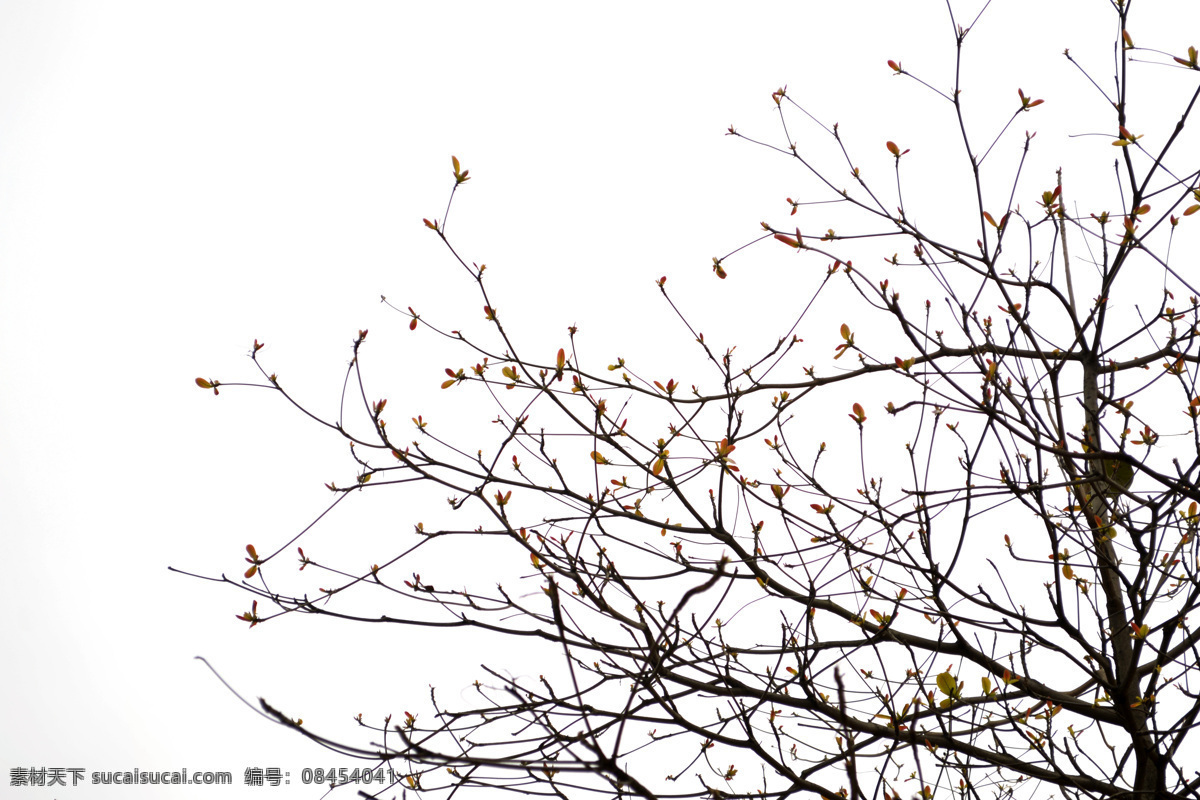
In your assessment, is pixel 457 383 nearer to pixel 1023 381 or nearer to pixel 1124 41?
pixel 1023 381

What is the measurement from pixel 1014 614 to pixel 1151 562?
278mm

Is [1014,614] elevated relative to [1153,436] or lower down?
lower down

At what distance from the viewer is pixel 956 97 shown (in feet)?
6.51

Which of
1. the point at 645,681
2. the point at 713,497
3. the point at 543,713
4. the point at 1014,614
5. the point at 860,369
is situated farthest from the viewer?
the point at 860,369

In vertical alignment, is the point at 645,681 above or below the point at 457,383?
below

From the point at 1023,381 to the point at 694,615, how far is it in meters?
0.80

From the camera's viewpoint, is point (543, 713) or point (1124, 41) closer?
point (543, 713)

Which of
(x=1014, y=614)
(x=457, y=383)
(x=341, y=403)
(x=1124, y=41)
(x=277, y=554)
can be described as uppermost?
(x=1124, y=41)

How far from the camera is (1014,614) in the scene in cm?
178

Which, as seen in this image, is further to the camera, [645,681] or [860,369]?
[860,369]

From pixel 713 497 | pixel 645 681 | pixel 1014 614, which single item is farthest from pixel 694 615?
pixel 1014 614

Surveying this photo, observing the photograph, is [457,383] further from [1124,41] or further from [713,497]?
[1124,41]

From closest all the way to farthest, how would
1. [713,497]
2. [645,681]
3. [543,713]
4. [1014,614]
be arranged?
[645,681]
[543,713]
[1014,614]
[713,497]

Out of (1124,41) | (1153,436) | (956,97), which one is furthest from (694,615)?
(1124,41)
